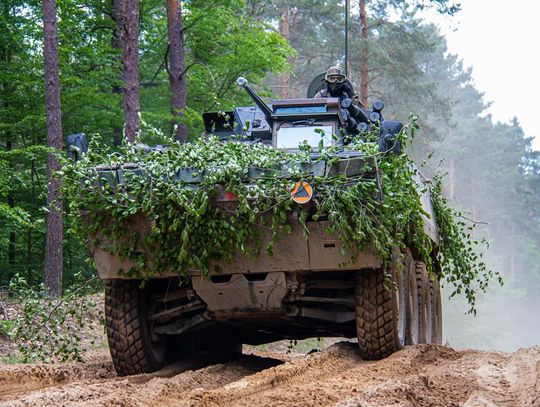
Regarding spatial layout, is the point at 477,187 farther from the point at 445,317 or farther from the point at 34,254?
the point at 34,254

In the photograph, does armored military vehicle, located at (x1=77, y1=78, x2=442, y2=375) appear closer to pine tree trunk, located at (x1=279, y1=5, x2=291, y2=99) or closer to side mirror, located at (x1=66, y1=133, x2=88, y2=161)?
side mirror, located at (x1=66, y1=133, x2=88, y2=161)

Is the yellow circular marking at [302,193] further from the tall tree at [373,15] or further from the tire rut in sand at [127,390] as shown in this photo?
the tall tree at [373,15]

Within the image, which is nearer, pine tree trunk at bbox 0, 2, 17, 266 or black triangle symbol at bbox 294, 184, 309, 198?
black triangle symbol at bbox 294, 184, 309, 198

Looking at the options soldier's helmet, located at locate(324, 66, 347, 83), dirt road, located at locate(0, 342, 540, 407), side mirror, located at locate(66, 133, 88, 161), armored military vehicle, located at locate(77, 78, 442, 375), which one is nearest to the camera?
dirt road, located at locate(0, 342, 540, 407)

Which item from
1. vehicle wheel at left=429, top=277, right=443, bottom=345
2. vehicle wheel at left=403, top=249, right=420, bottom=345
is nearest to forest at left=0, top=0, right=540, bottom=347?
vehicle wheel at left=429, top=277, right=443, bottom=345

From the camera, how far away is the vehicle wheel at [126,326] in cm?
Result: 760

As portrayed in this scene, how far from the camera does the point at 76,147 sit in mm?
7203

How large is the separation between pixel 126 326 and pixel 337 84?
396 cm

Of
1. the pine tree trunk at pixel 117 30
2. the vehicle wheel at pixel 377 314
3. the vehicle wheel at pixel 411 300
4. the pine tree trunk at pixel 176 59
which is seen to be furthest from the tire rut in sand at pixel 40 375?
the pine tree trunk at pixel 117 30

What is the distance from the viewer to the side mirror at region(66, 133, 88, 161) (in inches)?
283

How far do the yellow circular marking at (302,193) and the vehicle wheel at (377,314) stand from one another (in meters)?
1.08

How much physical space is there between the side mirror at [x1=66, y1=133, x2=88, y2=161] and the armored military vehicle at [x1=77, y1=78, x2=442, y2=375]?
1.03 ft

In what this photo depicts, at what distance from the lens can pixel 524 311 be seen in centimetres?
5822

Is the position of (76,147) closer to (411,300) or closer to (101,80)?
(411,300)
